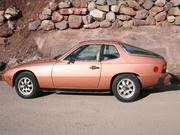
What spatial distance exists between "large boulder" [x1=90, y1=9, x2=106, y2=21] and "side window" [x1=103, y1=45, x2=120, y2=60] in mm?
5934

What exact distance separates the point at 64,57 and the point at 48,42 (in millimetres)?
5747

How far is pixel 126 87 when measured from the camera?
9945 mm

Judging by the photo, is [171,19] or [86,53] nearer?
[86,53]

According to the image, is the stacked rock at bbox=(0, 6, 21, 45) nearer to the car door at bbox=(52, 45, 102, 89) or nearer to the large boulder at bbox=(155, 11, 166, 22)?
the large boulder at bbox=(155, 11, 166, 22)

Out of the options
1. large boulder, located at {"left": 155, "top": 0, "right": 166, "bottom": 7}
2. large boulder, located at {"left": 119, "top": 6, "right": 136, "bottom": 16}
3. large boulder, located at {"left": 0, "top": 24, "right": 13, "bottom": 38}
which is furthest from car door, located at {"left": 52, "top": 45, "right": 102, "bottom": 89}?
Answer: large boulder, located at {"left": 0, "top": 24, "right": 13, "bottom": 38}

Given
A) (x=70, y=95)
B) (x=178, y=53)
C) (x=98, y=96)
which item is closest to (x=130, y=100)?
(x=98, y=96)

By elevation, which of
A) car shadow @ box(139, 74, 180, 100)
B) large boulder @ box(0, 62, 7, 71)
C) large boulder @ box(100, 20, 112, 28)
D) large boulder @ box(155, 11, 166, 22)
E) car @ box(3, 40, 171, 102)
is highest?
large boulder @ box(155, 11, 166, 22)

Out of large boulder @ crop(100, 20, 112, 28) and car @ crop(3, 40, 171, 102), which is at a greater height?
large boulder @ crop(100, 20, 112, 28)

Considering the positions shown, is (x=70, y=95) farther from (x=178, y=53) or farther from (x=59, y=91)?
(x=178, y=53)

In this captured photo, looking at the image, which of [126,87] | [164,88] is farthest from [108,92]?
[164,88]

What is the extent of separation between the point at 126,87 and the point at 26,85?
243cm

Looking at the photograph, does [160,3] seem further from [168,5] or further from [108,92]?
[108,92]

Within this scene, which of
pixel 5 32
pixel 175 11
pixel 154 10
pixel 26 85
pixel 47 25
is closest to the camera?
pixel 26 85

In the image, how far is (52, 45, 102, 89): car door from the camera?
10055mm
